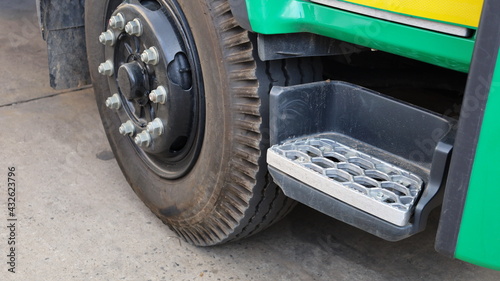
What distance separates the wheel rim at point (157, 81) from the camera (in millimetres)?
2000

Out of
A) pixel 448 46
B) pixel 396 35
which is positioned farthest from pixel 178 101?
pixel 448 46

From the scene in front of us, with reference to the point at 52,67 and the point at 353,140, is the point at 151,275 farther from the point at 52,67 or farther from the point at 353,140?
the point at 52,67

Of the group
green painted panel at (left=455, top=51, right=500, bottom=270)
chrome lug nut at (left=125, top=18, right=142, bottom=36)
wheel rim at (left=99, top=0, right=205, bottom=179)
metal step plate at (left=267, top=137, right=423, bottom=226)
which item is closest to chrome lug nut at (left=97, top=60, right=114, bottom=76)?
wheel rim at (left=99, top=0, right=205, bottom=179)

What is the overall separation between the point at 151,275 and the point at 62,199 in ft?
2.23

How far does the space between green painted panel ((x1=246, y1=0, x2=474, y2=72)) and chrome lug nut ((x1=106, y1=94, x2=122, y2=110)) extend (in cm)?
95

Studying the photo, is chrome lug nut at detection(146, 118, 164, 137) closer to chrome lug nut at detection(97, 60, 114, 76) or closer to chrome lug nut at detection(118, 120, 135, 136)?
chrome lug nut at detection(118, 120, 135, 136)

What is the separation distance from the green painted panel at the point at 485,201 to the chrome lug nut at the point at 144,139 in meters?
1.19

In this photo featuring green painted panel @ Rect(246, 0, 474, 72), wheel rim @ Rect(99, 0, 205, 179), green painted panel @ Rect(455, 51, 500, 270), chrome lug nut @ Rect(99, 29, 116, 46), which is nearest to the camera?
green painted panel @ Rect(455, 51, 500, 270)

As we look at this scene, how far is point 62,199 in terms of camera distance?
8.59ft

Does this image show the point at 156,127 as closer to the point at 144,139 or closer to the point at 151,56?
the point at 144,139

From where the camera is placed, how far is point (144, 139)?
7.10ft

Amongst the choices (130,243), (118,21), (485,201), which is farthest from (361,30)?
(130,243)

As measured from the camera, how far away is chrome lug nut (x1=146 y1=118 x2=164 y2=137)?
82.6 inches

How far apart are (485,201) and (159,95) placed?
3.75ft
